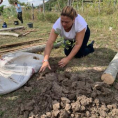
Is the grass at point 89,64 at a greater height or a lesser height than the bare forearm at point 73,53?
lesser

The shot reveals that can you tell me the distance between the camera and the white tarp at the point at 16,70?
2574 millimetres

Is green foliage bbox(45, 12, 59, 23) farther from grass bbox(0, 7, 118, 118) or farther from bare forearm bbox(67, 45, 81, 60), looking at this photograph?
bare forearm bbox(67, 45, 81, 60)

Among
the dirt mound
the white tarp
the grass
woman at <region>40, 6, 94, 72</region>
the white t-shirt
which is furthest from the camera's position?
the white t-shirt

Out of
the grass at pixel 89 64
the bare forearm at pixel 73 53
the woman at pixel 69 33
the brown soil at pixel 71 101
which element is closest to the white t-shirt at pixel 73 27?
the woman at pixel 69 33

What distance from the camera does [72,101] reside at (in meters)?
2.14

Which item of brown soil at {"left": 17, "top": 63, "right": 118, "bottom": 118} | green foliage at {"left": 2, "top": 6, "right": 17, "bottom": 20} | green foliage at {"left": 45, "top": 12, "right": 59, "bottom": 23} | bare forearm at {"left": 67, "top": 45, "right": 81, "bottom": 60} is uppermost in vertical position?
green foliage at {"left": 2, "top": 6, "right": 17, "bottom": 20}

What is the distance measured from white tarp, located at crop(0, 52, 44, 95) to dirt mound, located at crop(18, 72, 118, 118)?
28 cm

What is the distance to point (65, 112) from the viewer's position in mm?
1951

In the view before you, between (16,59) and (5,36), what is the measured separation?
408 cm

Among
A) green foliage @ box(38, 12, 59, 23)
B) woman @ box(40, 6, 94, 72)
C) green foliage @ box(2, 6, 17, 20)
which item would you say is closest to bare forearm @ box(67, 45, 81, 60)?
woman @ box(40, 6, 94, 72)

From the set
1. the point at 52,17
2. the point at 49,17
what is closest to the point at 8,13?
the point at 52,17

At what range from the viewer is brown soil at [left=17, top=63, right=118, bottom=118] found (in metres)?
2.02

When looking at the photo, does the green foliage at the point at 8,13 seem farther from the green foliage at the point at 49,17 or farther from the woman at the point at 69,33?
the green foliage at the point at 49,17

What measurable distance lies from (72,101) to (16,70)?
1239mm
